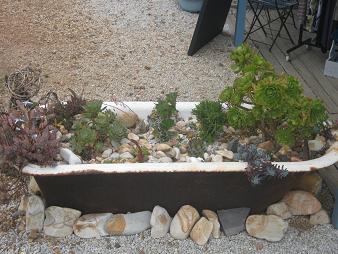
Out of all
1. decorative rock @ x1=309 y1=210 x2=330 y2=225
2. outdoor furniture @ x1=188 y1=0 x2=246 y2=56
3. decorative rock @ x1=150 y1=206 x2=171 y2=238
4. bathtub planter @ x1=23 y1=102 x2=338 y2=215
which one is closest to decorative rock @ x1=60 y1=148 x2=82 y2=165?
bathtub planter @ x1=23 y1=102 x2=338 y2=215

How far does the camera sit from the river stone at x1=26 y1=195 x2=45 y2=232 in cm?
242

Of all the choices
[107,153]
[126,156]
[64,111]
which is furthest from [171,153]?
[64,111]

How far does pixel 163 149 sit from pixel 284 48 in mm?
2631

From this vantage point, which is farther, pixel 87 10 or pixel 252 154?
pixel 87 10

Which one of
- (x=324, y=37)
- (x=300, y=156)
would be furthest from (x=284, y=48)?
→ (x=300, y=156)

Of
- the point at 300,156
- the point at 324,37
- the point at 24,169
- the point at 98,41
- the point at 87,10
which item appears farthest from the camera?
the point at 87,10

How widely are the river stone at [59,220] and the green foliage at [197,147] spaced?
0.73 m

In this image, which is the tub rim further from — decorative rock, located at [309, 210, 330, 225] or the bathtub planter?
decorative rock, located at [309, 210, 330, 225]

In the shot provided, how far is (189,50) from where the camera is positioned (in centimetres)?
446

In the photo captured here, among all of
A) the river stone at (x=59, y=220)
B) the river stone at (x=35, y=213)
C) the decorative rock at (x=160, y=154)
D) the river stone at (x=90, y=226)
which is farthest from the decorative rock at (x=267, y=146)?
the river stone at (x=35, y=213)

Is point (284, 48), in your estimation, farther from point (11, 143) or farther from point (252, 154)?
point (11, 143)

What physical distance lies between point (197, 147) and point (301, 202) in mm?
692

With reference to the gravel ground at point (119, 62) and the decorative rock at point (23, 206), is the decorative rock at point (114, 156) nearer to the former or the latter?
the gravel ground at point (119, 62)

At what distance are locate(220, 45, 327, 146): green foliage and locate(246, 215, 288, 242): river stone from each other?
0.46 metres
